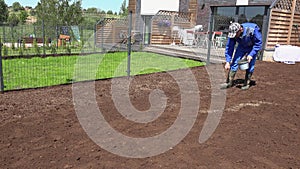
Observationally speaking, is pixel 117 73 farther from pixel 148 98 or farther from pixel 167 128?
pixel 167 128

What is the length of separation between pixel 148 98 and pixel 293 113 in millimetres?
2779

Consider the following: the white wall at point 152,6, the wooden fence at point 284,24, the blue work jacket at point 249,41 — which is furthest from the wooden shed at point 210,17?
the blue work jacket at point 249,41

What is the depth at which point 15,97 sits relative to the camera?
5.93 metres

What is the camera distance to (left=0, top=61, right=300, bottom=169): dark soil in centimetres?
336

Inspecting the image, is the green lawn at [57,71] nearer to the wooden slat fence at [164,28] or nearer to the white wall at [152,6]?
the wooden slat fence at [164,28]

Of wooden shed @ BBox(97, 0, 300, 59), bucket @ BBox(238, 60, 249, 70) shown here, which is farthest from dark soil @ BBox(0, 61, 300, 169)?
wooden shed @ BBox(97, 0, 300, 59)

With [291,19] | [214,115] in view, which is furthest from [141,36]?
[214,115]

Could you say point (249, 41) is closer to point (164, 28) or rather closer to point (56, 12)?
point (164, 28)

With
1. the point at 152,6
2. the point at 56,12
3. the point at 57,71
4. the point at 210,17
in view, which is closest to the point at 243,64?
the point at 57,71

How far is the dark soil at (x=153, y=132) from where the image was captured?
3.36 m

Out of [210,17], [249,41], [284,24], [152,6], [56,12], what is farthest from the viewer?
[152,6]

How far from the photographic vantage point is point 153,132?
424 cm

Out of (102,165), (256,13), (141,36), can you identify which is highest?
(256,13)

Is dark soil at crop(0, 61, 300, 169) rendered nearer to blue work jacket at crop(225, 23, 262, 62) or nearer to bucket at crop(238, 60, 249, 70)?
bucket at crop(238, 60, 249, 70)
